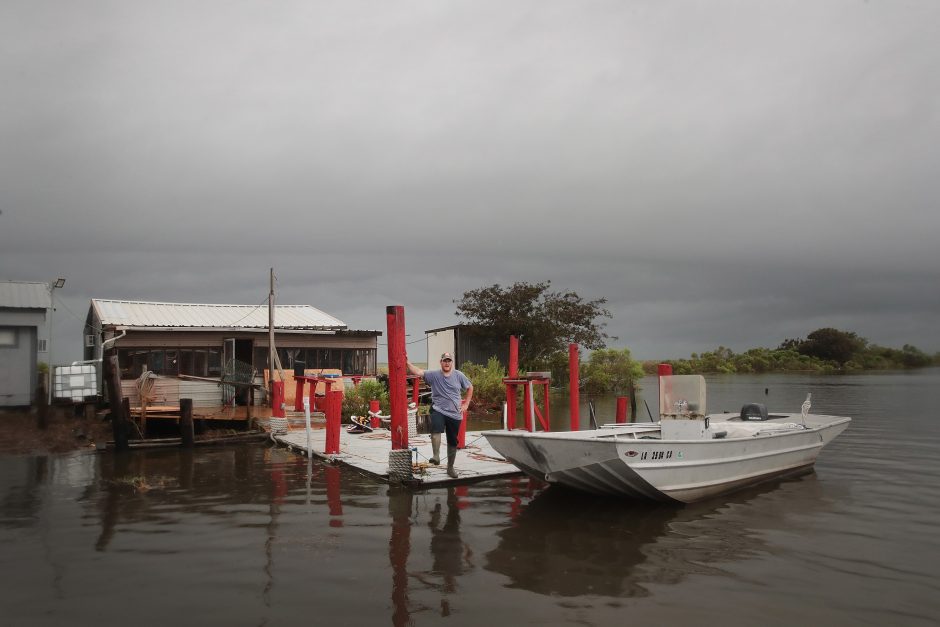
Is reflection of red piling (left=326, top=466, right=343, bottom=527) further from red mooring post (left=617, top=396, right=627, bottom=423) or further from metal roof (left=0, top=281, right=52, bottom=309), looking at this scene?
metal roof (left=0, top=281, right=52, bottom=309)

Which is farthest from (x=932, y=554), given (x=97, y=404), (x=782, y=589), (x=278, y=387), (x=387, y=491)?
(x=97, y=404)

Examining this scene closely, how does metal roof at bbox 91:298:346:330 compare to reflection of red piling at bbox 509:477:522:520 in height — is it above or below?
above

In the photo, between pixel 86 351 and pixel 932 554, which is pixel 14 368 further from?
pixel 932 554

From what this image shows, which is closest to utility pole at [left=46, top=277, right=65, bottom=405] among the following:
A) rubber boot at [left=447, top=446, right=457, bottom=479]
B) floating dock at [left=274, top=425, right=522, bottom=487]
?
floating dock at [left=274, top=425, right=522, bottom=487]

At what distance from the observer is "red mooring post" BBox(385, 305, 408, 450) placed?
35.7 feet

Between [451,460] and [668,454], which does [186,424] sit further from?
[668,454]

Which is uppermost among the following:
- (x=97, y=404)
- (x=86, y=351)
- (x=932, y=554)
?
(x=86, y=351)

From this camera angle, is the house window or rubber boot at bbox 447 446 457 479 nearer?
rubber boot at bbox 447 446 457 479

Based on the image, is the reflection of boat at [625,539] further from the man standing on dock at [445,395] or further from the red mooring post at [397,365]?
the red mooring post at [397,365]

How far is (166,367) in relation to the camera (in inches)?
1065

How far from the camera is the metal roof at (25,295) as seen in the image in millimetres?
22869

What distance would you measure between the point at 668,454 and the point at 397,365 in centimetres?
442

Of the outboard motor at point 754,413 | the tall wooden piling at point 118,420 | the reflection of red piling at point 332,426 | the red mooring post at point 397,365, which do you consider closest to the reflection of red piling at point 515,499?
the red mooring post at point 397,365

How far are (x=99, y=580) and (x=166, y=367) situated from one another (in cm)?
2169
